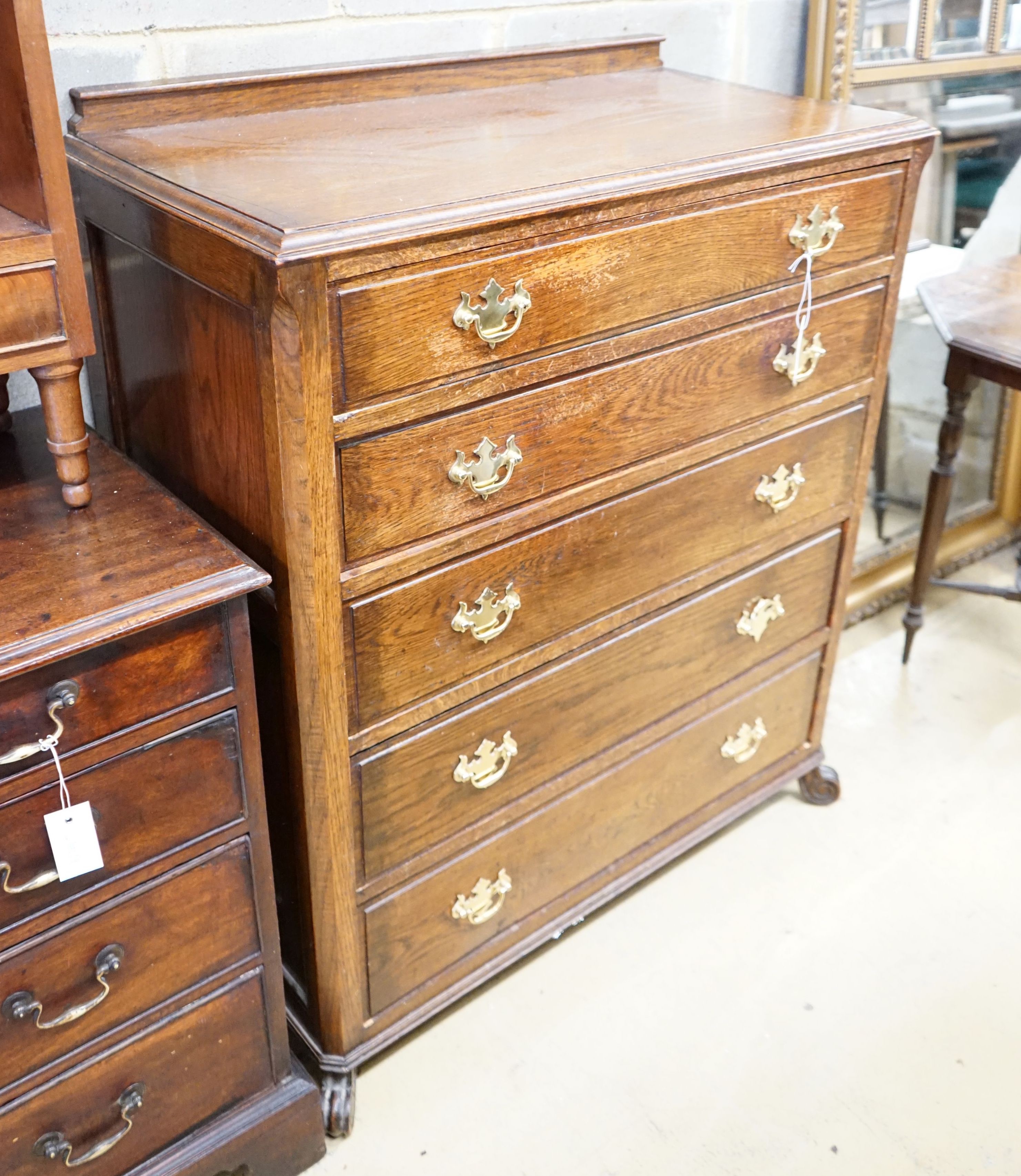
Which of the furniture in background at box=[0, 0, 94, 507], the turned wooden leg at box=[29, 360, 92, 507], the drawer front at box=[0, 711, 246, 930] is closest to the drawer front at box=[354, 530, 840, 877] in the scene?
the drawer front at box=[0, 711, 246, 930]

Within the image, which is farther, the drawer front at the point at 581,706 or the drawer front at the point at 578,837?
the drawer front at the point at 578,837

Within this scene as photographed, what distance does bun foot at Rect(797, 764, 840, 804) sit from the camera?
7.79 feet

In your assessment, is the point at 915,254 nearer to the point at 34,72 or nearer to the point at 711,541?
the point at 711,541

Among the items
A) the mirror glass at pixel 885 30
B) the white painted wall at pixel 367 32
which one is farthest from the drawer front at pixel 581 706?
the mirror glass at pixel 885 30

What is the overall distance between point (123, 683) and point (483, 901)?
2.50ft

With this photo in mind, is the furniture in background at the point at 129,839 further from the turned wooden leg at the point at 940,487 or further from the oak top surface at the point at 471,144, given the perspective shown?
the turned wooden leg at the point at 940,487

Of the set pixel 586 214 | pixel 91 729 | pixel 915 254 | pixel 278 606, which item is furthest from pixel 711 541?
pixel 915 254

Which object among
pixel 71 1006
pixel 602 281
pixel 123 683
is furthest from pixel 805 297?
pixel 71 1006

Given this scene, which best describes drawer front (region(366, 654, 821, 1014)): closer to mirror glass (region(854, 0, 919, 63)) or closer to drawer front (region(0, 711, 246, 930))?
drawer front (region(0, 711, 246, 930))

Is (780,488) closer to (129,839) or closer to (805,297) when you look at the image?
(805,297)

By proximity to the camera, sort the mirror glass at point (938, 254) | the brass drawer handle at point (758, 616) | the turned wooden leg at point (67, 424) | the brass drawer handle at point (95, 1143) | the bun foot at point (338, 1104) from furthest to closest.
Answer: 1. the mirror glass at point (938, 254)
2. the brass drawer handle at point (758, 616)
3. the bun foot at point (338, 1104)
4. the brass drawer handle at point (95, 1143)
5. the turned wooden leg at point (67, 424)

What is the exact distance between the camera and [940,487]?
256 centimetres

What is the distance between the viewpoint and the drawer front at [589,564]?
148 centimetres

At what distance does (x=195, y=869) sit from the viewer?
1.39 meters
